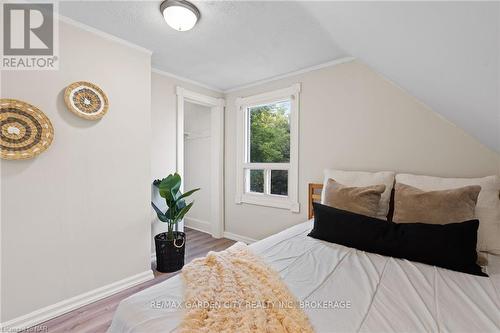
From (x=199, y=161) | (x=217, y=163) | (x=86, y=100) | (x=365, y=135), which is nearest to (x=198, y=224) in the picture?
(x=199, y=161)

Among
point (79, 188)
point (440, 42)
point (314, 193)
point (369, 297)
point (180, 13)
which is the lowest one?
point (369, 297)

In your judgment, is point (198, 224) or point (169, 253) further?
point (198, 224)

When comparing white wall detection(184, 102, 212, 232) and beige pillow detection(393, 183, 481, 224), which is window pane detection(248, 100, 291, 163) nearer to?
white wall detection(184, 102, 212, 232)

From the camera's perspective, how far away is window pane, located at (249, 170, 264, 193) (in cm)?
336

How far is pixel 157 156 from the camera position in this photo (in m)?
2.86

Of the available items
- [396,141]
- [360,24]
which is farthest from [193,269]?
[396,141]

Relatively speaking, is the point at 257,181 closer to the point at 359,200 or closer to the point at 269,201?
the point at 269,201

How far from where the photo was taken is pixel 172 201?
2.52m

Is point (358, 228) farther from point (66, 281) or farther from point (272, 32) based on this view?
point (66, 281)

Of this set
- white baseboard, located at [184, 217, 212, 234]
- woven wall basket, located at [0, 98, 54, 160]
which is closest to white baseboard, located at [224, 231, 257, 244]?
white baseboard, located at [184, 217, 212, 234]

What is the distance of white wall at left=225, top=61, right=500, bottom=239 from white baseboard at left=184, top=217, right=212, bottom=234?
1.10m

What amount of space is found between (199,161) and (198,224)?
1169 millimetres

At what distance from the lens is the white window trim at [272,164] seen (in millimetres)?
2912

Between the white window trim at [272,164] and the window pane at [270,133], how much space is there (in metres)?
0.10
